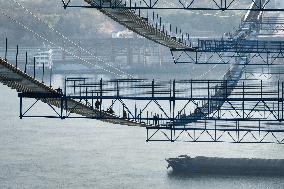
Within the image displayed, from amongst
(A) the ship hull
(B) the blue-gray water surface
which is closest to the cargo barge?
(A) the ship hull

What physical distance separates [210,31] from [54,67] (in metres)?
21.3

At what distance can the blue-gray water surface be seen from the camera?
199ft

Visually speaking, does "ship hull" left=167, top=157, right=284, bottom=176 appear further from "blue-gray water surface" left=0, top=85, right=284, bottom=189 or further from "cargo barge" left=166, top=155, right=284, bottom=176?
"blue-gray water surface" left=0, top=85, right=284, bottom=189

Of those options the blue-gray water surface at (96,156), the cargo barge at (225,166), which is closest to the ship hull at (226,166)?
the cargo barge at (225,166)

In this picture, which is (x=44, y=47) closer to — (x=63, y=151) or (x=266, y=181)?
(x=63, y=151)

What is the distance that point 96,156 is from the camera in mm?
70250

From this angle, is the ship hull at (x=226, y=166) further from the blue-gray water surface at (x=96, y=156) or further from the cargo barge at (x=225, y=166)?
the blue-gray water surface at (x=96, y=156)

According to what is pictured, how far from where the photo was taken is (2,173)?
6278 cm

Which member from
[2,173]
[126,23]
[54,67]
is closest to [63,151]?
[2,173]

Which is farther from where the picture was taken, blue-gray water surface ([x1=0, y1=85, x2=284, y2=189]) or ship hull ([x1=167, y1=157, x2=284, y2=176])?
ship hull ([x1=167, y1=157, x2=284, y2=176])

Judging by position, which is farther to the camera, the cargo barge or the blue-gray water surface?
the cargo barge

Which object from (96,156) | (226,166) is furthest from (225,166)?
(96,156)

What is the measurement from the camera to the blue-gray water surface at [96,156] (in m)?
60.7

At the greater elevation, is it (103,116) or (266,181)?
(103,116)
